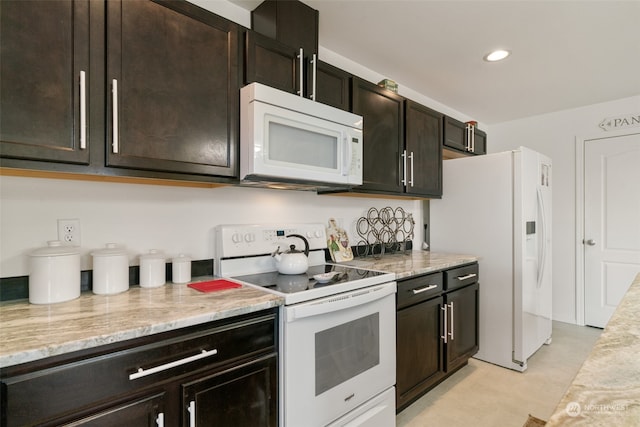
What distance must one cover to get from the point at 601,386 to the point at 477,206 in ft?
7.81

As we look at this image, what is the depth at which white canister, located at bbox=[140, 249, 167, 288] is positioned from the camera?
1440 mm

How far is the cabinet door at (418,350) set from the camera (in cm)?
193

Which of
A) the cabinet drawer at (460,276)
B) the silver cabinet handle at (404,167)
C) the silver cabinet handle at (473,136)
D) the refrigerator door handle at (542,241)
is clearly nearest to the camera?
the cabinet drawer at (460,276)

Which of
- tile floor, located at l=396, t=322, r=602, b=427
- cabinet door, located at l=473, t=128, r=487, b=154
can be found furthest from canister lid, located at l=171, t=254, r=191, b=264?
cabinet door, located at l=473, t=128, r=487, b=154

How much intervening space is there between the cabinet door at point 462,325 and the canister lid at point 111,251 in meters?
2.05

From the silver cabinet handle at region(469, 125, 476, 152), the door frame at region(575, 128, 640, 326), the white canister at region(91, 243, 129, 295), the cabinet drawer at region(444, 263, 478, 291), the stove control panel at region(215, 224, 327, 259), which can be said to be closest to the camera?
the white canister at region(91, 243, 129, 295)

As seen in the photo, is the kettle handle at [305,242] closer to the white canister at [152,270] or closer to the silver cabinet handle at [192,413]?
the white canister at [152,270]

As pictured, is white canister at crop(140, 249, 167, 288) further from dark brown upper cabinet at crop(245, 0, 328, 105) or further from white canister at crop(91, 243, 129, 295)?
dark brown upper cabinet at crop(245, 0, 328, 105)

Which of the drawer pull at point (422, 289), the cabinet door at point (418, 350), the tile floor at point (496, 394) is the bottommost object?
the tile floor at point (496, 394)

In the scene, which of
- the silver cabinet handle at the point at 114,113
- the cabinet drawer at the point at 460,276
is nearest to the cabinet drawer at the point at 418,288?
the cabinet drawer at the point at 460,276

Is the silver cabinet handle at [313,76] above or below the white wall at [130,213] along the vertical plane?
above

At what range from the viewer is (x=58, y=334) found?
0.89 m

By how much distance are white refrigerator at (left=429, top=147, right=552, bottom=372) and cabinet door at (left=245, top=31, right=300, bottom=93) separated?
1.90 metres

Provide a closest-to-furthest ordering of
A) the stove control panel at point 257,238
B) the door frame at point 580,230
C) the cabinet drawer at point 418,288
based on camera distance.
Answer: the stove control panel at point 257,238 → the cabinet drawer at point 418,288 → the door frame at point 580,230
